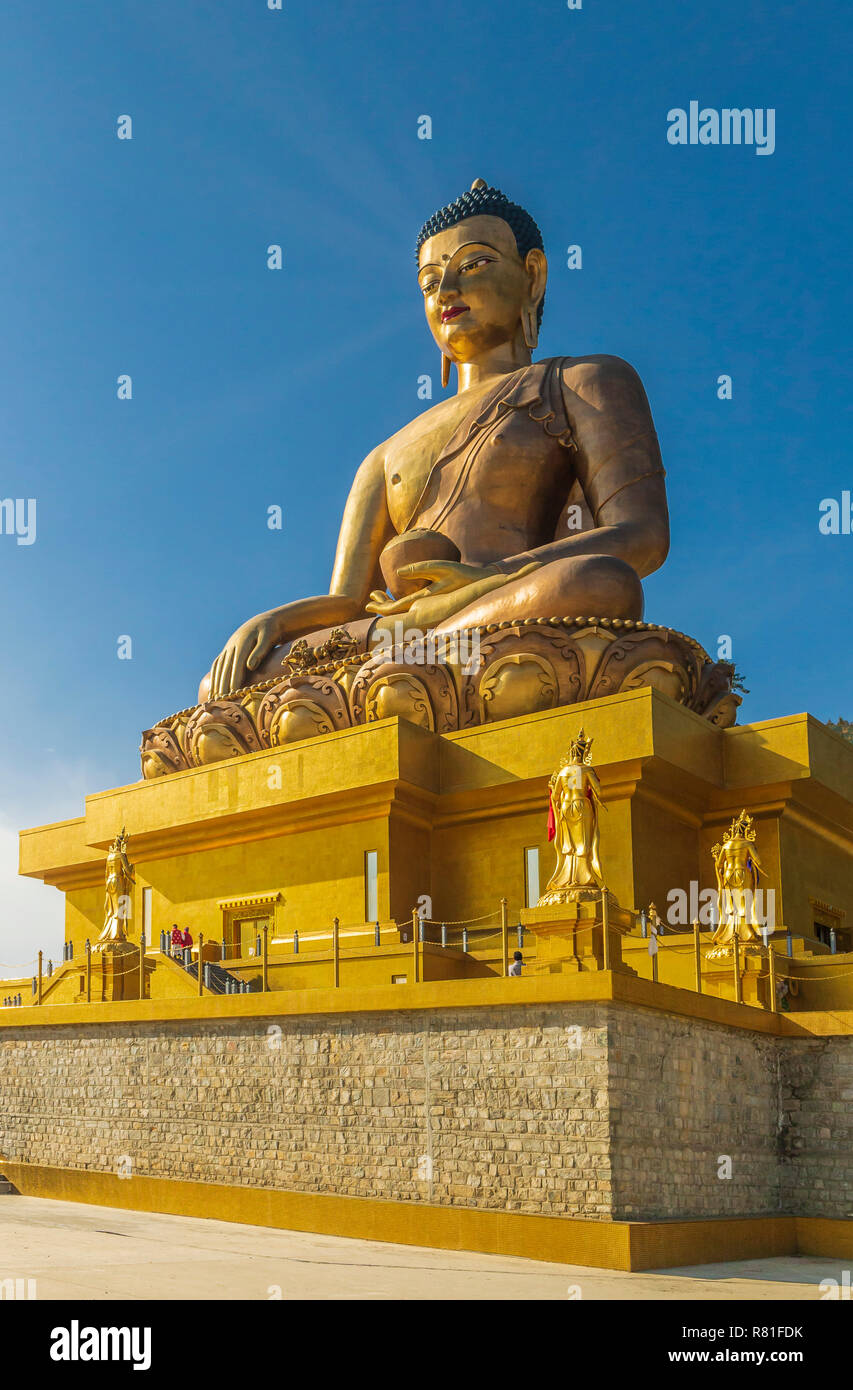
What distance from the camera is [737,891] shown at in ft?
41.3

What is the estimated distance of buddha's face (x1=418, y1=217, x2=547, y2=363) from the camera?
65.9 ft

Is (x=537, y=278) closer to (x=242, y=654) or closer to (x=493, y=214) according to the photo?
(x=493, y=214)

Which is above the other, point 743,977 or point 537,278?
point 537,278

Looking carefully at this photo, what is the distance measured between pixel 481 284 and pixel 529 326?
952mm

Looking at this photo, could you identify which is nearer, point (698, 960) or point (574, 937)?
point (574, 937)

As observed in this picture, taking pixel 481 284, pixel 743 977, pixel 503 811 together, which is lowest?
pixel 743 977

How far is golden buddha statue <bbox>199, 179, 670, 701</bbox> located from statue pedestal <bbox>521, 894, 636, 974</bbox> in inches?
236

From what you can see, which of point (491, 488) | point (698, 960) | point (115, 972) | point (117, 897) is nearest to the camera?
point (698, 960)

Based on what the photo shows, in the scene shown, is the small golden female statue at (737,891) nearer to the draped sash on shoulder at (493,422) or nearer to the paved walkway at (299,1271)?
the paved walkway at (299,1271)

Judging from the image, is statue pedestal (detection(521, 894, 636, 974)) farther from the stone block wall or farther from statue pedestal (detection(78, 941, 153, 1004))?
statue pedestal (detection(78, 941, 153, 1004))

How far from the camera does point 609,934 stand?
10.2 m

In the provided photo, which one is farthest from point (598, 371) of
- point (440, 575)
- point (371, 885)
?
point (371, 885)

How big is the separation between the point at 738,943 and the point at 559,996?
3.10 metres
